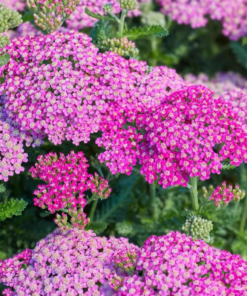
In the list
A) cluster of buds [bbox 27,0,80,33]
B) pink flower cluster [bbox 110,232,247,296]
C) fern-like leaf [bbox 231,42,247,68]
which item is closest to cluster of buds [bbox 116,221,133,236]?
pink flower cluster [bbox 110,232,247,296]

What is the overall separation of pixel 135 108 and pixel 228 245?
1554 mm

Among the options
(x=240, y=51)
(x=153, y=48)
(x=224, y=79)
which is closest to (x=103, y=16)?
(x=153, y=48)

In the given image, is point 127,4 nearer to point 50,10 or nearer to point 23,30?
point 50,10

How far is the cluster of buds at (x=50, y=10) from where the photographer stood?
325cm

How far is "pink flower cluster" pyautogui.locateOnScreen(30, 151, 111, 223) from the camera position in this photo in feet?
9.25

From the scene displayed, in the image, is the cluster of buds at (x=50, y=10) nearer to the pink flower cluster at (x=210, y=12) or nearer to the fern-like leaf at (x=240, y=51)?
the pink flower cluster at (x=210, y=12)

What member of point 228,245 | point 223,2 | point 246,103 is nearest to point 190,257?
point 246,103

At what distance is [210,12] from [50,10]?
76.4 inches

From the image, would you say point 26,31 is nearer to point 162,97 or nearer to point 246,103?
point 162,97

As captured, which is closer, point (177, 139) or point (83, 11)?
point (177, 139)

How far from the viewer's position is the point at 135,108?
305 cm

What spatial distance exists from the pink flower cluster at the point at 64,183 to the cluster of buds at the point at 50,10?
86 centimetres

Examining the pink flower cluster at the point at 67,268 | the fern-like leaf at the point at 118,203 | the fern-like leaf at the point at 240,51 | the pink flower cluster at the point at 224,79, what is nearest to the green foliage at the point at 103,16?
the fern-like leaf at the point at 118,203

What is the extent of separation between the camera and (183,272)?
2514mm
